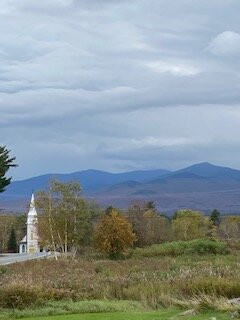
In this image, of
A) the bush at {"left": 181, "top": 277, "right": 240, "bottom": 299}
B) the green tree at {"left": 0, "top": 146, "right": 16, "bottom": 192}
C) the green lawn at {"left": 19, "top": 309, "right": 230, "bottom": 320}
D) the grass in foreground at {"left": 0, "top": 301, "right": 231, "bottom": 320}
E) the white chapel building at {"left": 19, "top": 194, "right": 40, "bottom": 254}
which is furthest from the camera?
the white chapel building at {"left": 19, "top": 194, "right": 40, "bottom": 254}

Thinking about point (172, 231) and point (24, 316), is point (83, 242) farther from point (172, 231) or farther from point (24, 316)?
point (24, 316)

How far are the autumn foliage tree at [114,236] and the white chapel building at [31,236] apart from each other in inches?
459

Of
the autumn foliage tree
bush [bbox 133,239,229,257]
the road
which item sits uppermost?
the autumn foliage tree

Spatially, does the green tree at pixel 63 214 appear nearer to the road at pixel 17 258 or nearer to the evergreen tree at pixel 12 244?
the road at pixel 17 258

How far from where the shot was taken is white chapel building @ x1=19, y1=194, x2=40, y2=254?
68.1 m

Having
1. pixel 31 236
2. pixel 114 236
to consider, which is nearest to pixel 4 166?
pixel 114 236

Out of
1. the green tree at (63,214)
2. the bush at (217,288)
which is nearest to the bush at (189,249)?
the green tree at (63,214)

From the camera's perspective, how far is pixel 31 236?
2963 inches

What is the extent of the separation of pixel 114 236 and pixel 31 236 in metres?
23.7

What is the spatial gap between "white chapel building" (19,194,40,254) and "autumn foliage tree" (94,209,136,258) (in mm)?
11647

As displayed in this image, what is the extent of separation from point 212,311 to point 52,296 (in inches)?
215

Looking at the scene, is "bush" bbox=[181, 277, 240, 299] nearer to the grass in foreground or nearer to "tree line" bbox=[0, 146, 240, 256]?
the grass in foreground

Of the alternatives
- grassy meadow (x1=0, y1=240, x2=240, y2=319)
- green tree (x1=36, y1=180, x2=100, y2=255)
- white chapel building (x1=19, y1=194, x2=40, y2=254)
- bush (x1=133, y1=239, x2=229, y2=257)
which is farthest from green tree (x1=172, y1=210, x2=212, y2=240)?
grassy meadow (x1=0, y1=240, x2=240, y2=319)

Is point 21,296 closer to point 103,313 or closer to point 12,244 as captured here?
point 103,313
